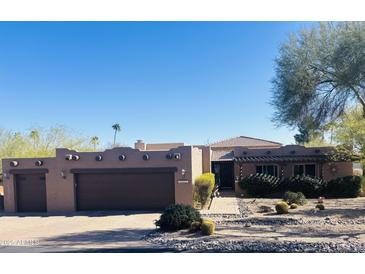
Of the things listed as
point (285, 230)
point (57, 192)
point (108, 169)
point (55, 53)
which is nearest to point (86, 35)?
point (55, 53)

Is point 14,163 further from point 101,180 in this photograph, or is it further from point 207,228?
point 207,228

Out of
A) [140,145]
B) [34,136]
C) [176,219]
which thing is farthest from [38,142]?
[176,219]

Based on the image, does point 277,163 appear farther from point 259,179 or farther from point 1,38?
point 1,38

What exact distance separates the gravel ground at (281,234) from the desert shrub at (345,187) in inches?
235

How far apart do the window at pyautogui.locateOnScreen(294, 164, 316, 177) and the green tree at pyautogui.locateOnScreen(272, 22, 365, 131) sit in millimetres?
7615

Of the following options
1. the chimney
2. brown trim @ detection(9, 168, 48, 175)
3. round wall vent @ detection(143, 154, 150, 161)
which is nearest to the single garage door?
round wall vent @ detection(143, 154, 150, 161)

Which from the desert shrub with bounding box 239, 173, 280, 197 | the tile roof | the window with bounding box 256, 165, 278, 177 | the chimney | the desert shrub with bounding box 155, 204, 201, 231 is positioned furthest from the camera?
the tile roof

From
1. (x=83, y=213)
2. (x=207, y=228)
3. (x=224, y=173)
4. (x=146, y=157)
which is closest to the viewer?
(x=207, y=228)

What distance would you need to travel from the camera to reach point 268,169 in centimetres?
2725

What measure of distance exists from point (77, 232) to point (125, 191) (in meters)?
6.26

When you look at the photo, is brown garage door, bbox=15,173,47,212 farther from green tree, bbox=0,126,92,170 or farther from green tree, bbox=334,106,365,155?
green tree, bbox=334,106,365,155

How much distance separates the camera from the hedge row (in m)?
24.5

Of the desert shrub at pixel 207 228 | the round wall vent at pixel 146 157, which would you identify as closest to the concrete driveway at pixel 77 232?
the desert shrub at pixel 207 228
